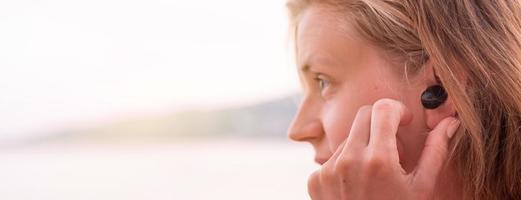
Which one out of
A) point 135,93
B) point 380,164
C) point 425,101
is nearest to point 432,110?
point 425,101

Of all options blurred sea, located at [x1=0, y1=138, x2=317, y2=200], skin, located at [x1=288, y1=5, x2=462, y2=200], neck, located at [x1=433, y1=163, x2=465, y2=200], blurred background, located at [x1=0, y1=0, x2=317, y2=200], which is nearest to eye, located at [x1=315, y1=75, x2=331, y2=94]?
skin, located at [x1=288, y1=5, x2=462, y2=200]

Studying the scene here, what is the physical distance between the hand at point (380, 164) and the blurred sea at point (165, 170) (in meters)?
0.74

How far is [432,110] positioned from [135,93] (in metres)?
0.82

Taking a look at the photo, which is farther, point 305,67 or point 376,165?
point 305,67

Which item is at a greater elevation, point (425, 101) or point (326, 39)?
point (326, 39)

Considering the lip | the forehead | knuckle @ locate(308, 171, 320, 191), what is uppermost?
the forehead

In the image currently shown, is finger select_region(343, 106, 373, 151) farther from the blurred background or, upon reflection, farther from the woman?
the blurred background

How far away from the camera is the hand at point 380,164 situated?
79cm

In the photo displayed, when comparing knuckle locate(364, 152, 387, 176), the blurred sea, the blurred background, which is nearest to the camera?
knuckle locate(364, 152, 387, 176)

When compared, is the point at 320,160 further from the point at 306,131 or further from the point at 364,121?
the point at 364,121

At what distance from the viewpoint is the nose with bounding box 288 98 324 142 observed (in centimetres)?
98

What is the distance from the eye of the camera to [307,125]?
38.9 inches

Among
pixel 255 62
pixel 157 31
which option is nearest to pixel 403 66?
pixel 255 62

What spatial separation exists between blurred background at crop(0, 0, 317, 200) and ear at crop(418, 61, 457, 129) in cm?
51
